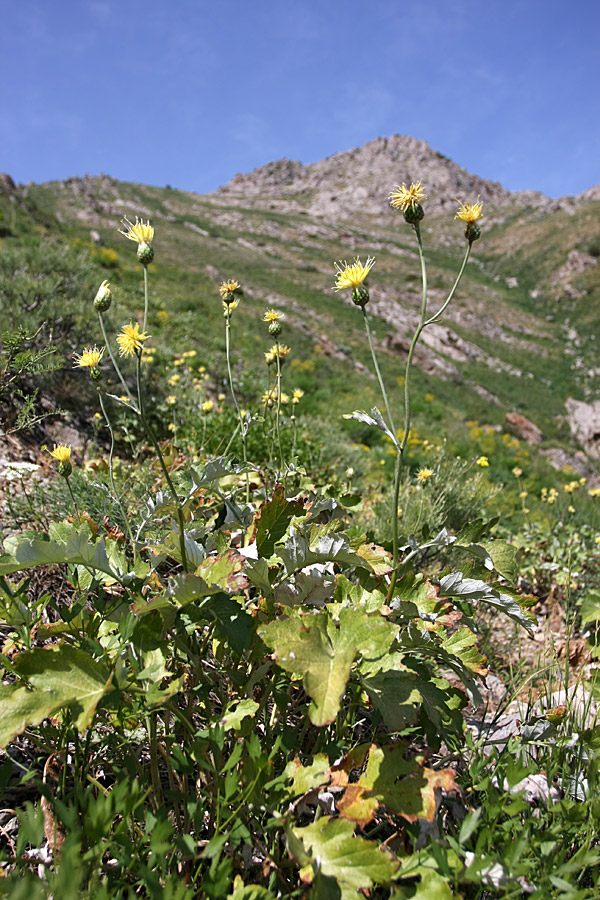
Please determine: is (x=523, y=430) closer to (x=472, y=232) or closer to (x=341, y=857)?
(x=472, y=232)

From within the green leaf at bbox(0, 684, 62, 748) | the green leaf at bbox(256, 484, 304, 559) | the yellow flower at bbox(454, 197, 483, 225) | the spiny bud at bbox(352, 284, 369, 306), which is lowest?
the green leaf at bbox(0, 684, 62, 748)

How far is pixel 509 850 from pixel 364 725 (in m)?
0.65

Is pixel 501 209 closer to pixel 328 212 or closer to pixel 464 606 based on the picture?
pixel 328 212

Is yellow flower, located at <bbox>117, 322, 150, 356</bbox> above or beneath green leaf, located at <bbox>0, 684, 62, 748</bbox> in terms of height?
above

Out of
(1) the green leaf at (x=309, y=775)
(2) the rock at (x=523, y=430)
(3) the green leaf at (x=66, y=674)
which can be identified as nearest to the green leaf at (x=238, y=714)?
(1) the green leaf at (x=309, y=775)

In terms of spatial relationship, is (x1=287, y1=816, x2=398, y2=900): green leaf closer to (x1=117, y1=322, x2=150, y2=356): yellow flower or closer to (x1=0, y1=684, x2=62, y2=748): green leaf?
(x1=0, y1=684, x2=62, y2=748): green leaf

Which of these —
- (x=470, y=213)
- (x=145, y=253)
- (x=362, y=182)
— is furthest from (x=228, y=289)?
(x=362, y=182)

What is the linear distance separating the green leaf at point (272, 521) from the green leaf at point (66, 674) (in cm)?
41

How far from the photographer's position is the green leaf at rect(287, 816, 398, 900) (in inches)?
29.0

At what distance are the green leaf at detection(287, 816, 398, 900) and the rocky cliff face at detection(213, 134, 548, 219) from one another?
7734 cm

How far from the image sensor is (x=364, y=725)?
1.38m

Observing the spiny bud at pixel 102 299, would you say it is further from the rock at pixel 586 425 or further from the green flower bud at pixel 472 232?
the rock at pixel 586 425

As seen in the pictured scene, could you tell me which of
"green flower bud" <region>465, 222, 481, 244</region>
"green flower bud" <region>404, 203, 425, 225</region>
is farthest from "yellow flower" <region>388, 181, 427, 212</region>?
"green flower bud" <region>465, 222, 481, 244</region>

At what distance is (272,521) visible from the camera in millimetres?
1112
